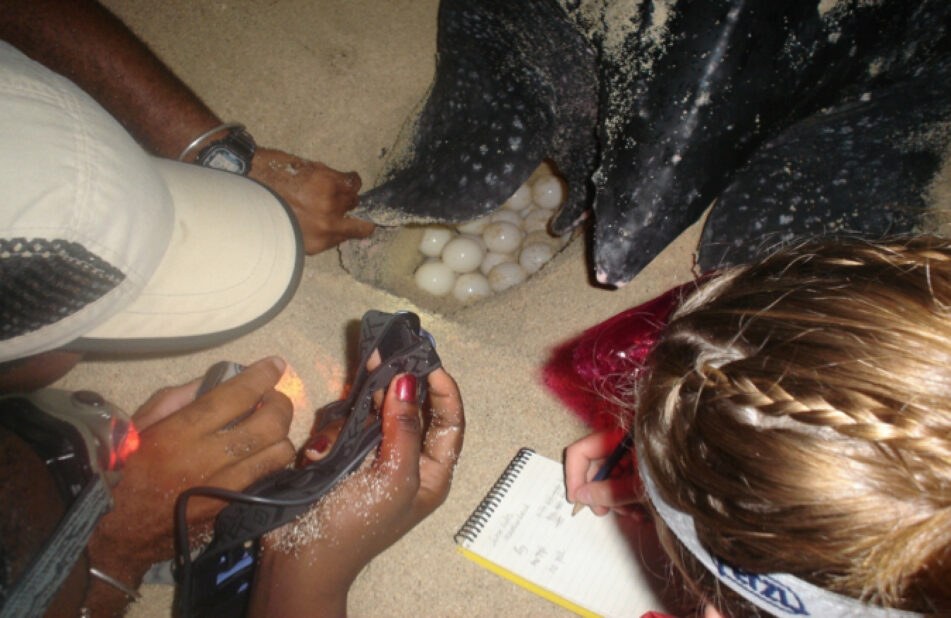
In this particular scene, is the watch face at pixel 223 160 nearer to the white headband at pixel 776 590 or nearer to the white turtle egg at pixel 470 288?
the white turtle egg at pixel 470 288

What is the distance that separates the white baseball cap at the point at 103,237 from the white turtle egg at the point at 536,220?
769 millimetres

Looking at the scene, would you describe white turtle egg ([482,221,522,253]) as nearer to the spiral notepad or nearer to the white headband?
the spiral notepad

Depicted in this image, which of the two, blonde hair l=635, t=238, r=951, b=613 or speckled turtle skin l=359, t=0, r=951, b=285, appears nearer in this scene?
blonde hair l=635, t=238, r=951, b=613

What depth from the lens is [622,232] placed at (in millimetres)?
642

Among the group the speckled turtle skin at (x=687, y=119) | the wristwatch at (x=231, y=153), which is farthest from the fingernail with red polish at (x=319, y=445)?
the wristwatch at (x=231, y=153)

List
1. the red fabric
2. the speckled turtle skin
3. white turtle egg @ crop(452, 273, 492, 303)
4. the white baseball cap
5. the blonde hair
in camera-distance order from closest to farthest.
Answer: the blonde hair, the white baseball cap, the speckled turtle skin, the red fabric, white turtle egg @ crop(452, 273, 492, 303)

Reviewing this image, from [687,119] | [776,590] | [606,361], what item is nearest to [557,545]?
[606,361]

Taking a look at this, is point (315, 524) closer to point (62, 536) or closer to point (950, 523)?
point (62, 536)

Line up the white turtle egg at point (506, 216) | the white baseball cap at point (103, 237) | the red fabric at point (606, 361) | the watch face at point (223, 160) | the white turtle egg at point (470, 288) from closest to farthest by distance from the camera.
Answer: the white baseball cap at point (103, 237) < the red fabric at point (606, 361) < the watch face at point (223, 160) < the white turtle egg at point (470, 288) < the white turtle egg at point (506, 216)

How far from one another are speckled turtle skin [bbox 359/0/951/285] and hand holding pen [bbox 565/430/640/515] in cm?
34

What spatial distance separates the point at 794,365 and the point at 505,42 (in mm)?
838

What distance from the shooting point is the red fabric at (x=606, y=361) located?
2.37 feet

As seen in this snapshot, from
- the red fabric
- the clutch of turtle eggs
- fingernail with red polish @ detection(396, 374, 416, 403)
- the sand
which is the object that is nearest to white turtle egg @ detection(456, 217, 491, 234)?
the clutch of turtle eggs

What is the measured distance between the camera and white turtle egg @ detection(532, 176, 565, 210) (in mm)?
1317
